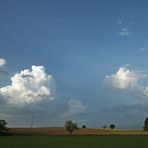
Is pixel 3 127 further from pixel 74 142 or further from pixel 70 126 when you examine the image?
pixel 74 142

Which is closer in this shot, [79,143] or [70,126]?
[79,143]

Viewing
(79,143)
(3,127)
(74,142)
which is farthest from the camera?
(3,127)

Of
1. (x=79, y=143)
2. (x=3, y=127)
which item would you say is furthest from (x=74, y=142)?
(x=3, y=127)

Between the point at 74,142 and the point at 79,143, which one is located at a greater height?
the point at 74,142

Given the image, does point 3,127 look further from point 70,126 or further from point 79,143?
point 79,143

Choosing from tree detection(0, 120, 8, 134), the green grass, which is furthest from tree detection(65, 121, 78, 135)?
the green grass

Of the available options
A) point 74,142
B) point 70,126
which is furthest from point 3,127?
point 74,142

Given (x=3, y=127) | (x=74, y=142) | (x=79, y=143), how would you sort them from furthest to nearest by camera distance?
(x=3, y=127) → (x=74, y=142) → (x=79, y=143)

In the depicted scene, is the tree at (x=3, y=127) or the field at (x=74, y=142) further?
the tree at (x=3, y=127)

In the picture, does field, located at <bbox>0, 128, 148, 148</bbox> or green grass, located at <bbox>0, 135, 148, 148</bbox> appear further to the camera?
field, located at <bbox>0, 128, 148, 148</bbox>

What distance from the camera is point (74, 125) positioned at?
192875 millimetres

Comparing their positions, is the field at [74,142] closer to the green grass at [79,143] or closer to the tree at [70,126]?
the green grass at [79,143]

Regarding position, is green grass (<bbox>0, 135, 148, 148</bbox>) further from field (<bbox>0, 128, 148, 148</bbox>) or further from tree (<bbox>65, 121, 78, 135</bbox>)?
tree (<bbox>65, 121, 78, 135</bbox>)

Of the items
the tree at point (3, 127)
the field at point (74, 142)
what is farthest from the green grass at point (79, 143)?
the tree at point (3, 127)
